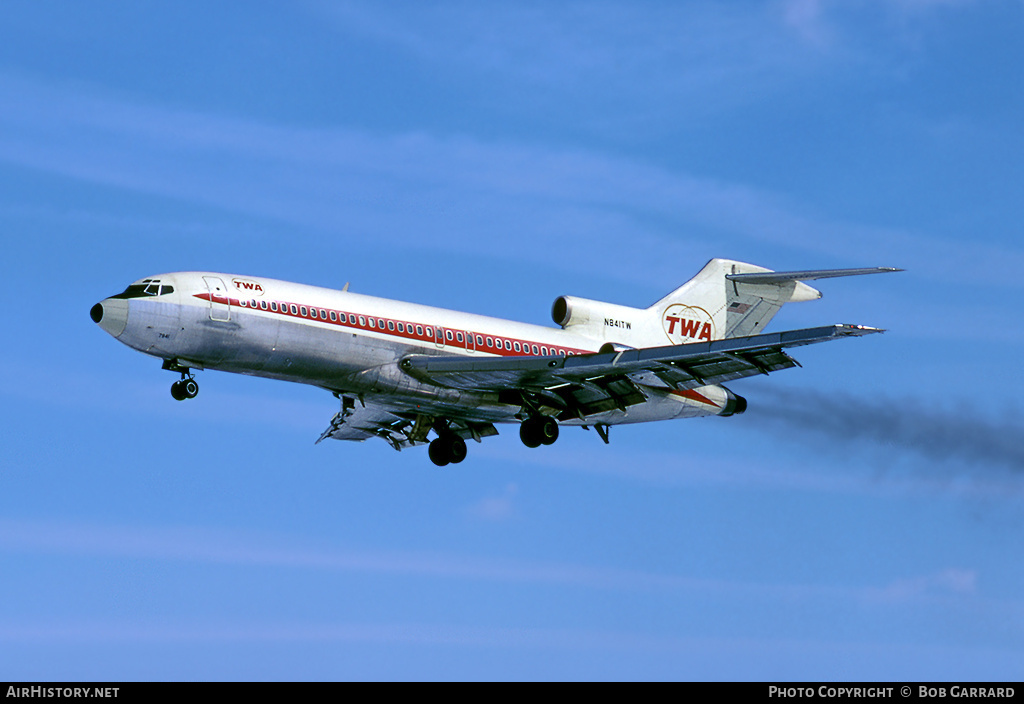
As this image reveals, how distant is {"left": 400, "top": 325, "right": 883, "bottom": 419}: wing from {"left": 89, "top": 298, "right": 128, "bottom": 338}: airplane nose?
6.96m

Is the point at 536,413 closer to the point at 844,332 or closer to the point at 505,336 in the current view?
the point at 505,336

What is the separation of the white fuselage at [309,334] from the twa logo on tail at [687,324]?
14.0 feet

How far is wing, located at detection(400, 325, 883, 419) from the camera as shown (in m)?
33.9

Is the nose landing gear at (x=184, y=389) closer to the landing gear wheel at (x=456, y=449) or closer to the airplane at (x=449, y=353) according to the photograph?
the airplane at (x=449, y=353)

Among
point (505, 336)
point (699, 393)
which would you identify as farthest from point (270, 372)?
point (699, 393)

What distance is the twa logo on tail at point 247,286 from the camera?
34156 millimetres

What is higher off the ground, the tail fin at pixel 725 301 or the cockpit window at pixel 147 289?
the tail fin at pixel 725 301

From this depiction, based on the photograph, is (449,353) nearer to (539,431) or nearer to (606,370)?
(539,431)

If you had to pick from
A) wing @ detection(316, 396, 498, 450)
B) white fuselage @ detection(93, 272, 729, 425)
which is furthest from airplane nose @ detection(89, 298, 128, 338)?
wing @ detection(316, 396, 498, 450)

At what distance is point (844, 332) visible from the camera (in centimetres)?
3039

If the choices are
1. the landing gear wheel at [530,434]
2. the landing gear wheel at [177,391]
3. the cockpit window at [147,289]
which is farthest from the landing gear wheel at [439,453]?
the cockpit window at [147,289]

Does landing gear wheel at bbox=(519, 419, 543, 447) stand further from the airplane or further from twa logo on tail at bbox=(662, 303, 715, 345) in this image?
twa logo on tail at bbox=(662, 303, 715, 345)

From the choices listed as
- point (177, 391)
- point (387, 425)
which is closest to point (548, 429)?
point (387, 425)
